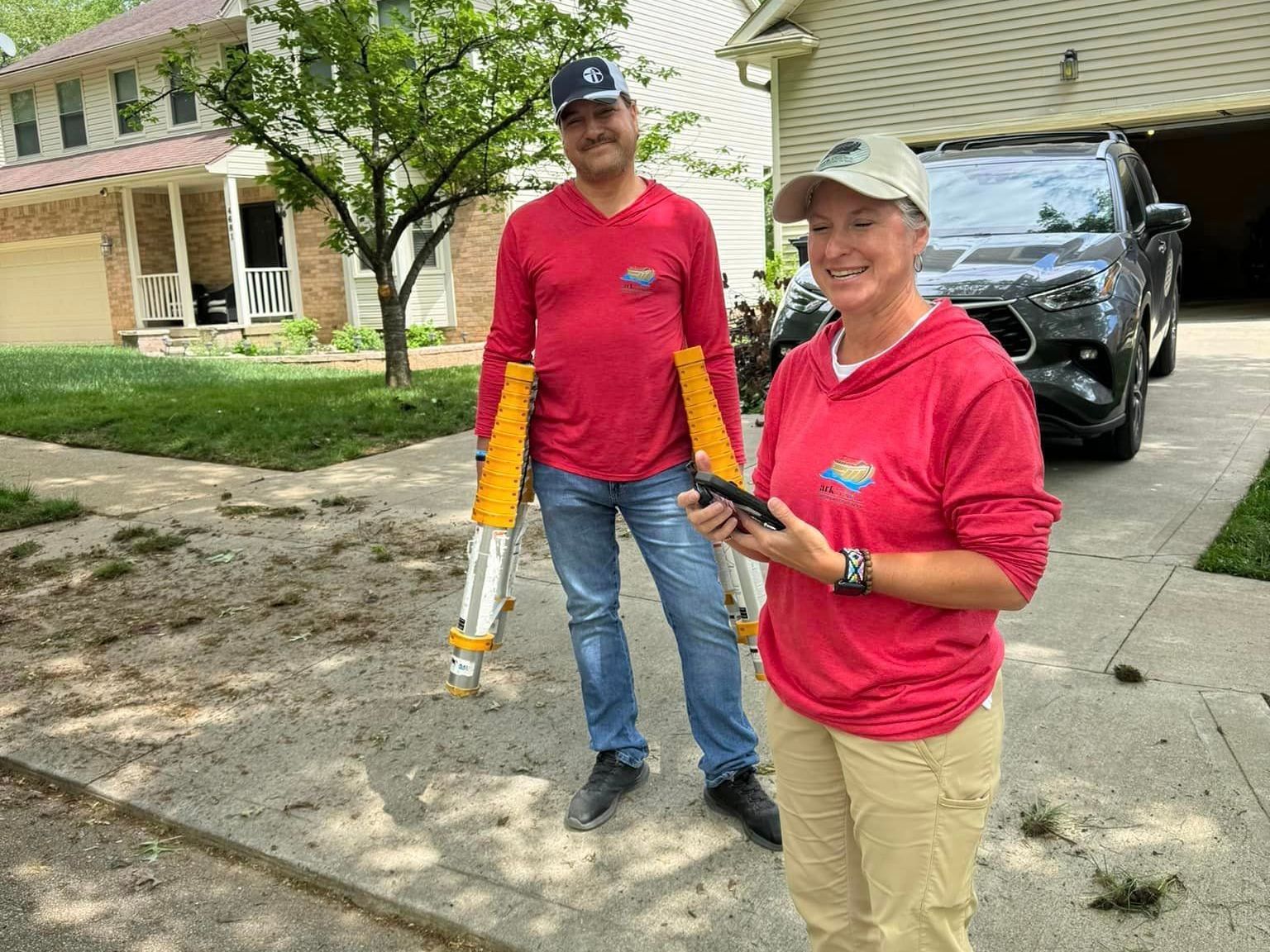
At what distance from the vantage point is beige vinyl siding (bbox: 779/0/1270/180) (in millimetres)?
13281

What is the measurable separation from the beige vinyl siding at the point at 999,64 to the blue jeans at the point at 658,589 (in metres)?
13.3

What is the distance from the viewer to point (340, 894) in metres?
2.77

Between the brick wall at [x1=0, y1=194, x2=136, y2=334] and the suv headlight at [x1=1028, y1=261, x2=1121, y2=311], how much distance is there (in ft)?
→ 67.7

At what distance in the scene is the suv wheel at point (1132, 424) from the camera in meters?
6.31

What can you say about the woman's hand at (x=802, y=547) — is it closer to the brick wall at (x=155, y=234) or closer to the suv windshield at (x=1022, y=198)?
the suv windshield at (x=1022, y=198)

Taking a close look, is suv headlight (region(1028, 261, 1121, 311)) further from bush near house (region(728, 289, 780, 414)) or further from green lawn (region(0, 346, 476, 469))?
green lawn (region(0, 346, 476, 469))

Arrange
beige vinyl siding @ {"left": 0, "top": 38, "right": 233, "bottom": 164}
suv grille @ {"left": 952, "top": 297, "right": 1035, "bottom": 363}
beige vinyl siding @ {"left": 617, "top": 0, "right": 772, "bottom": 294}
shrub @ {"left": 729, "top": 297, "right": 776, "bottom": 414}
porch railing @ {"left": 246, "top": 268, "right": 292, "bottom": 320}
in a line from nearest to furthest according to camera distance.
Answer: suv grille @ {"left": 952, "top": 297, "right": 1035, "bottom": 363} < shrub @ {"left": 729, "top": 297, "right": 776, "bottom": 414} < porch railing @ {"left": 246, "top": 268, "right": 292, "bottom": 320} < beige vinyl siding @ {"left": 617, "top": 0, "right": 772, "bottom": 294} < beige vinyl siding @ {"left": 0, "top": 38, "right": 233, "bottom": 164}

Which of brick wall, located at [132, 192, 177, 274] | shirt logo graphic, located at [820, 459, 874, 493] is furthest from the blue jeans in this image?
brick wall, located at [132, 192, 177, 274]

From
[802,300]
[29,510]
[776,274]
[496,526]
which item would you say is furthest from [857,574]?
[776,274]

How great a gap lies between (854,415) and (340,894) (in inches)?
76.7

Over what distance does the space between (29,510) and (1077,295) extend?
623 centimetres

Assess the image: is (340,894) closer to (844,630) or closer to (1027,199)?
(844,630)

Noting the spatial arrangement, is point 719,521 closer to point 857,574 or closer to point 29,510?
point 857,574

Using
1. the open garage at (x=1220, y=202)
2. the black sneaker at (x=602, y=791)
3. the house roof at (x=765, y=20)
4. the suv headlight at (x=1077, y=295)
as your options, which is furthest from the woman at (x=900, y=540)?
the open garage at (x=1220, y=202)
